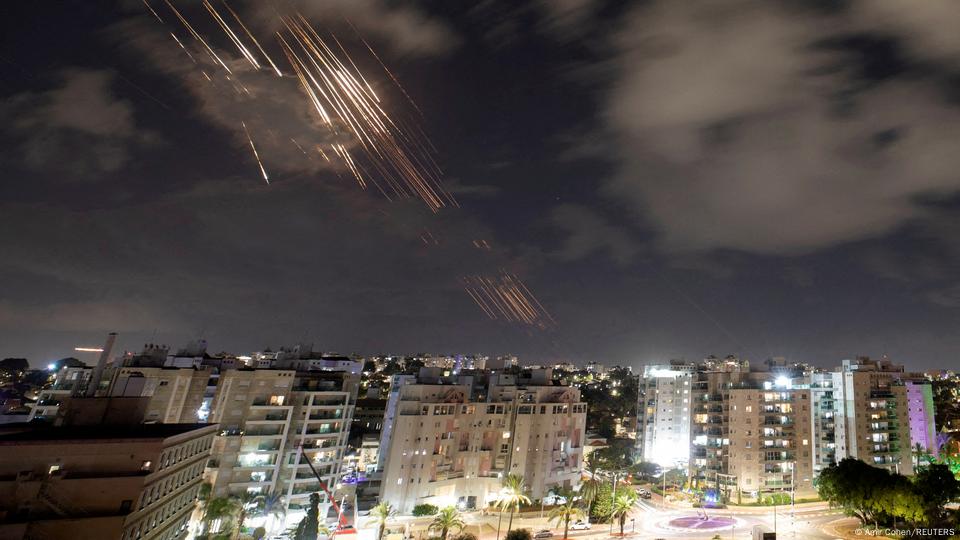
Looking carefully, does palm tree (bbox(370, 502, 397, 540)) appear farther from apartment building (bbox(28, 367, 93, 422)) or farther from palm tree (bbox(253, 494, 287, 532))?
apartment building (bbox(28, 367, 93, 422))

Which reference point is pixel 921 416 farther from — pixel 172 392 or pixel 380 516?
pixel 172 392

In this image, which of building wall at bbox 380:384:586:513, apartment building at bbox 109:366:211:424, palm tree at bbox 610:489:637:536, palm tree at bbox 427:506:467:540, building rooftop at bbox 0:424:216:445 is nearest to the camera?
building rooftop at bbox 0:424:216:445

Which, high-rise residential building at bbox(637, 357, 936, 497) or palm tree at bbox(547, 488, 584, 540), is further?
high-rise residential building at bbox(637, 357, 936, 497)

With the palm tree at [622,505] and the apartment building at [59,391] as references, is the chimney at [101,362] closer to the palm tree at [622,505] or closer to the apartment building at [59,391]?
the apartment building at [59,391]

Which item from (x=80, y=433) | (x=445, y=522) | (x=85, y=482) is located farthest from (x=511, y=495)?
(x=80, y=433)

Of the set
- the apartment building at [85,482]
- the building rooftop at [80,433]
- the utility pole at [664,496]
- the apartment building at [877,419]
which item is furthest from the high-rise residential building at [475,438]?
the apartment building at [877,419]

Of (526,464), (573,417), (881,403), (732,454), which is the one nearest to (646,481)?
(732,454)

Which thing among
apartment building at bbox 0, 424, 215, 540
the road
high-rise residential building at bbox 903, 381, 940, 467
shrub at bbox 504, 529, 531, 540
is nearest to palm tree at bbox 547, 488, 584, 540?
the road
